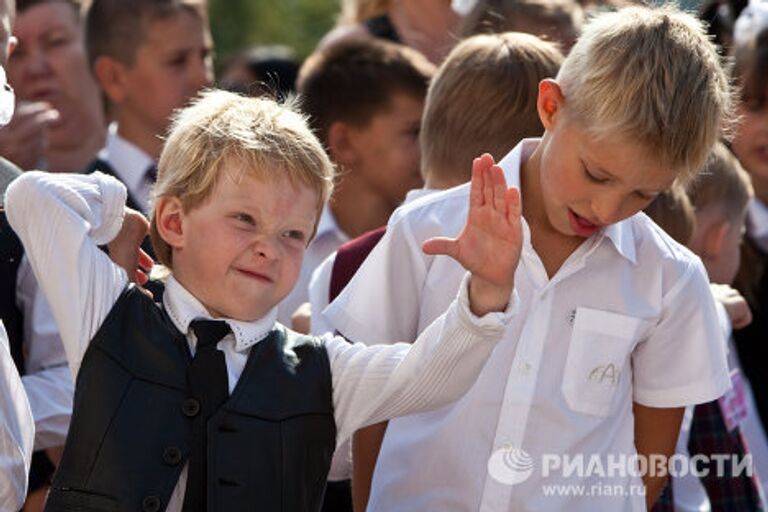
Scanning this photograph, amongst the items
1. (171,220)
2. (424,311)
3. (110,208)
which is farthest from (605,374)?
(110,208)

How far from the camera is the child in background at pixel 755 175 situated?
208 inches

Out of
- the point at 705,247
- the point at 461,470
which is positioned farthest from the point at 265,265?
the point at 705,247

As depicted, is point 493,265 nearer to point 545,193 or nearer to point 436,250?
point 436,250

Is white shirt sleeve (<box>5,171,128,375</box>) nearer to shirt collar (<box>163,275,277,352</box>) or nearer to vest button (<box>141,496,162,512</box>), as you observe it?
shirt collar (<box>163,275,277,352</box>)

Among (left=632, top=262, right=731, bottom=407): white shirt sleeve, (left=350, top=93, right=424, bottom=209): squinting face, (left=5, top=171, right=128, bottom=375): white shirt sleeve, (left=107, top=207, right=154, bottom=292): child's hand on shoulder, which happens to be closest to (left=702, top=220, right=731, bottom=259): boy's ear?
(left=350, top=93, right=424, bottom=209): squinting face

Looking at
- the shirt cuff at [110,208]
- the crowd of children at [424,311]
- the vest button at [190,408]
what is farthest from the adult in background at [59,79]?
the vest button at [190,408]

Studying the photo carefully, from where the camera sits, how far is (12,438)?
3.08m

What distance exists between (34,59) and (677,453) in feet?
10.7

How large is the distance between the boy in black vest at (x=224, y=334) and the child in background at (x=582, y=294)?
37cm

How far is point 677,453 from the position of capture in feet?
13.7

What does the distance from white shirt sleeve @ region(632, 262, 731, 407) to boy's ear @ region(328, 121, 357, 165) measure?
1947mm

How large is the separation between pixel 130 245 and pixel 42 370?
3.42 ft

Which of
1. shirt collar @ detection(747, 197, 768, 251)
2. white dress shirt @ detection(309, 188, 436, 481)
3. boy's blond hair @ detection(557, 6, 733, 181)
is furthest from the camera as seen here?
shirt collar @ detection(747, 197, 768, 251)

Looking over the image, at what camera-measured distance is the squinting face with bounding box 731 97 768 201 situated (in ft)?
18.1
